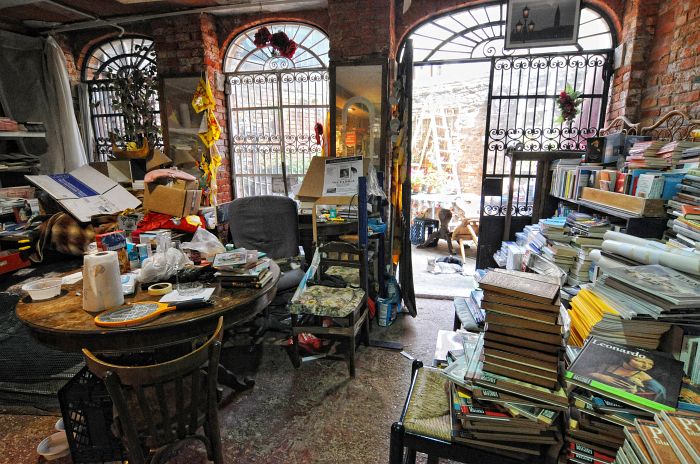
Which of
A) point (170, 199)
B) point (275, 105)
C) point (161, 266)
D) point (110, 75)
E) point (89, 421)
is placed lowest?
point (89, 421)

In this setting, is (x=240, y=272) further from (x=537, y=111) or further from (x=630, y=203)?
(x=537, y=111)

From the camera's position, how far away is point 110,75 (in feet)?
15.1

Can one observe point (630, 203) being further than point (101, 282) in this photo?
Yes

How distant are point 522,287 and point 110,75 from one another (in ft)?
18.4

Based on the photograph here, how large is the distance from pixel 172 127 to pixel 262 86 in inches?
47.0

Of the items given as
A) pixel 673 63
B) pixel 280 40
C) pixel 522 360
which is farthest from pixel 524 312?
pixel 280 40

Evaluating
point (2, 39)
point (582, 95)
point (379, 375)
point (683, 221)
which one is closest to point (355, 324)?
point (379, 375)

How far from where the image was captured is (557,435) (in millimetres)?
1022

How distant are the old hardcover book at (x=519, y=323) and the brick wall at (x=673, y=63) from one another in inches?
96.7

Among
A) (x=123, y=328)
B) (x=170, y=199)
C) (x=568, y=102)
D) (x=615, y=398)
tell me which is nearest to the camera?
(x=615, y=398)

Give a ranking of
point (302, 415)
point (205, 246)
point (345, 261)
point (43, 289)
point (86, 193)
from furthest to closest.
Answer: point (86, 193) → point (345, 261) → point (205, 246) → point (302, 415) → point (43, 289)

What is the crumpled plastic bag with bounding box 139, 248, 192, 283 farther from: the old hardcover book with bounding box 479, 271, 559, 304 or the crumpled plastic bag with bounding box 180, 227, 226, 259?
the old hardcover book with bounding box 479, 271, 559, 304

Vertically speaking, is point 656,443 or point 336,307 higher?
point 656,443

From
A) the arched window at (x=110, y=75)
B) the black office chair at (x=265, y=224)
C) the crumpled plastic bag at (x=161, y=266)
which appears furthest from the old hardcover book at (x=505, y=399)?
the arched window at (x=110, y=75)
